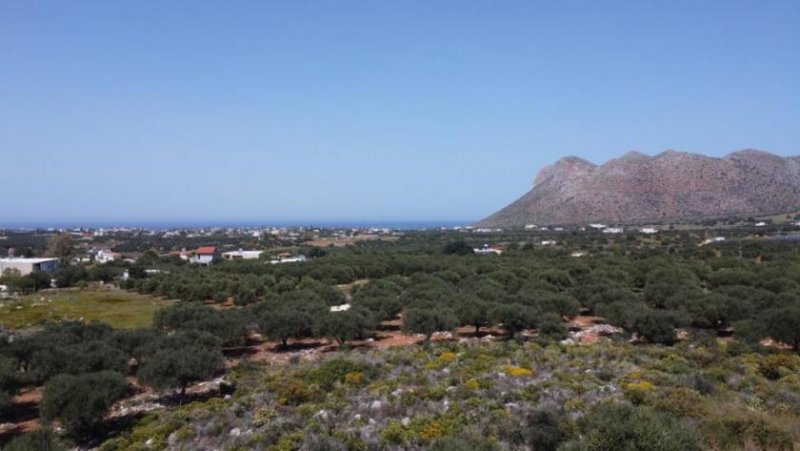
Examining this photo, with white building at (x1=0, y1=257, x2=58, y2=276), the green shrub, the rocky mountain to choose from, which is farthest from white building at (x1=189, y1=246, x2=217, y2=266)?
the rocky mountain

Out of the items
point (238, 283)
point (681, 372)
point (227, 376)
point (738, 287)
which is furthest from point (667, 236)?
point (227, 376)

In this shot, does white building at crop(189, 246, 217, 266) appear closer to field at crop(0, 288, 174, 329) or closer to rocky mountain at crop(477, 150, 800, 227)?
field at crop(0, 288, 174, 329)

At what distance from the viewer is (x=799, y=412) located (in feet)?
56.3

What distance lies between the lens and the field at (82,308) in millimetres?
45469

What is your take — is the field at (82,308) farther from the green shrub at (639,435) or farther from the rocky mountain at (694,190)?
the rocky mountain at (694,190)

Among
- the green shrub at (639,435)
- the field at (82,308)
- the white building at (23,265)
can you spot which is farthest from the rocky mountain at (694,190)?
the green shrub at (639,435)

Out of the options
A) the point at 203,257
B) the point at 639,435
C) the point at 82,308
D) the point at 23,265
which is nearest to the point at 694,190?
the point at 203,257

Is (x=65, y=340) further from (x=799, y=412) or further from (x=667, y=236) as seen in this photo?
(x=667, y=236)

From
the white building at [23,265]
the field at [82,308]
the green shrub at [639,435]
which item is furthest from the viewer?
the white building at [23,265]

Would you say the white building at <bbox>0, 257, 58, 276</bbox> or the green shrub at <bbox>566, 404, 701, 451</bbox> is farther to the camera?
the white building at <bbox>0, 257, 58, 276</bbox>

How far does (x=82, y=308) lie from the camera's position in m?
52.6

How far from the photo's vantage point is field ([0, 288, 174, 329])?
149 feet

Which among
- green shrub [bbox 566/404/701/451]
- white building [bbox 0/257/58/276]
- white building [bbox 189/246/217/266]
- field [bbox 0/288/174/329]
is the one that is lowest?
field [bbox 0/288/174/329]

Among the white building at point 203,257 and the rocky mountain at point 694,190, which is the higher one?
the rocky mountain at point 694,190
